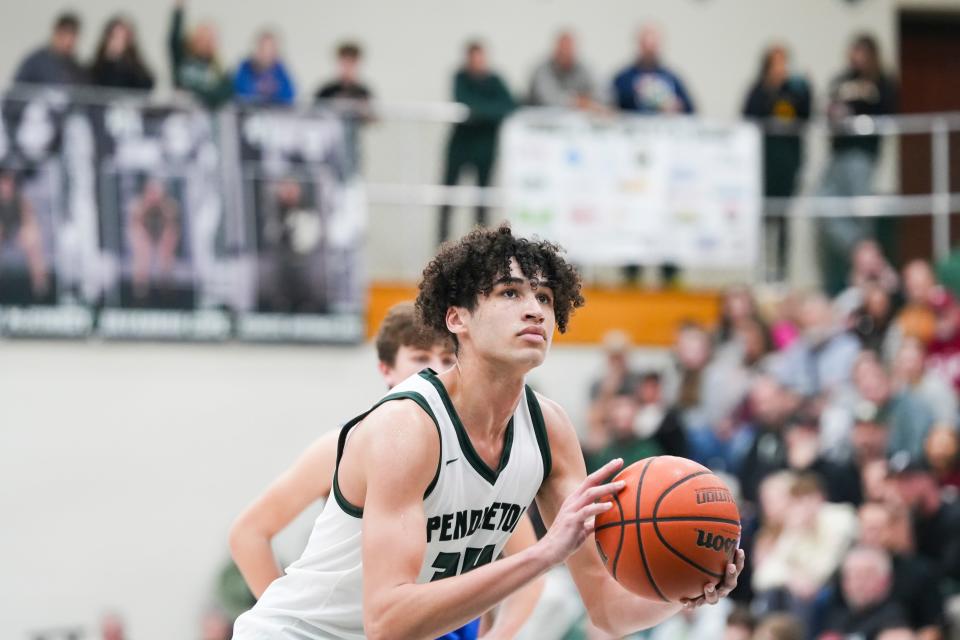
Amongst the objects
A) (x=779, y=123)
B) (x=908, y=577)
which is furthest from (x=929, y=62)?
(x=908, y=577)

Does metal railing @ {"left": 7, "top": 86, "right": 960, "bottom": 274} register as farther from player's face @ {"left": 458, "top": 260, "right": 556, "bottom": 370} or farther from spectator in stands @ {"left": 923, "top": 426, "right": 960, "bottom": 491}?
player's face @ {"left": 458, "top": 260, "right": 556, "bottom": 370}

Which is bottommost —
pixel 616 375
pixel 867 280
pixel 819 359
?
pixel 616 375

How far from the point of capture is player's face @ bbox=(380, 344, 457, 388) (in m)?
6.20

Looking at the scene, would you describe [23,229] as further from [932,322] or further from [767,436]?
[932,322]

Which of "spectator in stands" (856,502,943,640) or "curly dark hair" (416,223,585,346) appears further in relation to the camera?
"spectator in stands" (856,502,943,640)

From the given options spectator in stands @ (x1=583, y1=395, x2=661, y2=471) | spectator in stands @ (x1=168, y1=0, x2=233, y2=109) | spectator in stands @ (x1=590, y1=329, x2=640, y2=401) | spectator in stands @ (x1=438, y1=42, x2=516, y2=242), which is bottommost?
spectator in stands @ (x1=583, y1=395, x2=661, y2=471)

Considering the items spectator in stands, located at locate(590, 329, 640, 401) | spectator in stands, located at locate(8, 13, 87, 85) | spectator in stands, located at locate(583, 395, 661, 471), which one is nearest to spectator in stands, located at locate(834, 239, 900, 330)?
spectator in stands, located at locate(590, 329, 640, 401)

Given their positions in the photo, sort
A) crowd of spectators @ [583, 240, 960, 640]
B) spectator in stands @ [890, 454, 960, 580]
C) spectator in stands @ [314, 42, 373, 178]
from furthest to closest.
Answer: spectator in stands @ [314, 42, 373, 178] < spectator in stands @ [890, 454, 960, 580] < crowd of spectators @ [583, 240, 960, 640]

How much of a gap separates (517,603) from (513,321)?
1868mm

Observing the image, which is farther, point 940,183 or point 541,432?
point 940,183

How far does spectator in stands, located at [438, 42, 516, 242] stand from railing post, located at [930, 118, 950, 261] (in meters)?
3.88

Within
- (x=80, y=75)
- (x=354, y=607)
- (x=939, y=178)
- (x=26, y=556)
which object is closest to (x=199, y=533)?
(x=26, y=556)

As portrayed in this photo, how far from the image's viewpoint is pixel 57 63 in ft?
45.1

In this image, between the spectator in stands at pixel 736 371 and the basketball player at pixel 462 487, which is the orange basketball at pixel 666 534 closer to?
the basketball player at pixel 462 487
